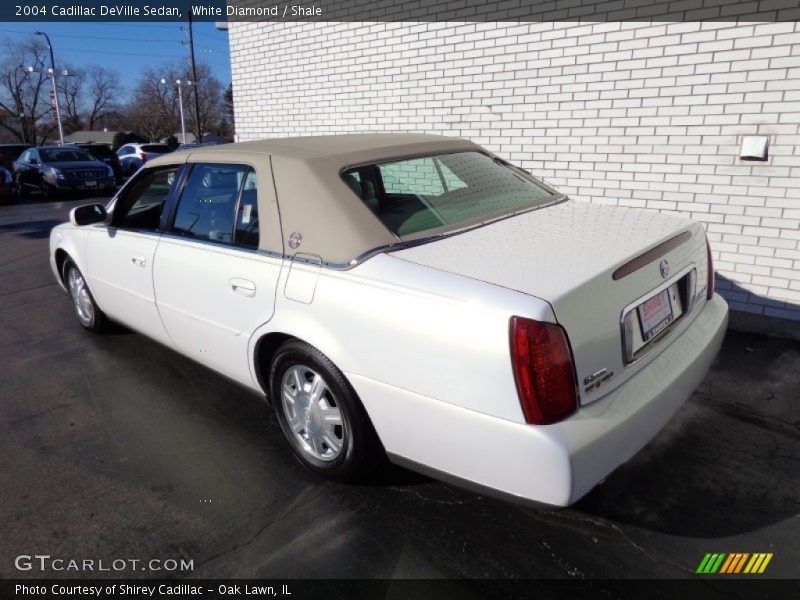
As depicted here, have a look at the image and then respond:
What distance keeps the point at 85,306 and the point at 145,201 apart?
4.23 feet

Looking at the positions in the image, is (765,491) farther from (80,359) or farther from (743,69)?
(80,359)

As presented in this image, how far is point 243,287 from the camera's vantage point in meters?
2.93

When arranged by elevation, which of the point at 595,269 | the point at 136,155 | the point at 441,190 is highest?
the point at 441,190

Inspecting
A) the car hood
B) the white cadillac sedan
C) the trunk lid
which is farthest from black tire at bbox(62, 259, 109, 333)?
the car hood

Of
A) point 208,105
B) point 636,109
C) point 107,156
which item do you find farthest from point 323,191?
point 208,105

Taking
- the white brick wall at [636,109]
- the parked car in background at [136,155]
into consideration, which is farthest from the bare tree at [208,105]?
the white brick wall at [636,109]

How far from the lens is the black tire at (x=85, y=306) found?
472 centimetres

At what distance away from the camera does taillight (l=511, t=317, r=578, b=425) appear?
6.44 feet

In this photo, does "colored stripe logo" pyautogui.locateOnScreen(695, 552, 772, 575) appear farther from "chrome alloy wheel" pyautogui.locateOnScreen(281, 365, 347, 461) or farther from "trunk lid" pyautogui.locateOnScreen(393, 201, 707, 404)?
"chrome alloy wheel" pyautogui.locateOnScreen(281, 365, 347, 461)

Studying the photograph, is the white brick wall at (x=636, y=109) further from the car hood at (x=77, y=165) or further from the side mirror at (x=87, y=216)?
the car hood at (x=77, y=165)

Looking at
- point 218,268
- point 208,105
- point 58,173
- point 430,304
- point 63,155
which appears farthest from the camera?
point 208,105

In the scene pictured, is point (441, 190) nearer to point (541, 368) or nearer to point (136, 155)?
point (541, 368)

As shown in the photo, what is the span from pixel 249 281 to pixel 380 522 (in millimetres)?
1291

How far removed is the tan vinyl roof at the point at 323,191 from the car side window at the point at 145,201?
2.21 ft
